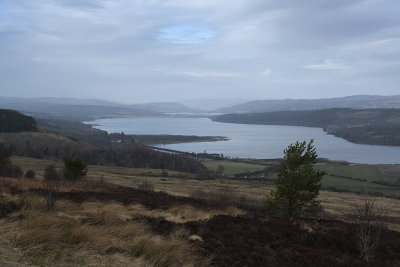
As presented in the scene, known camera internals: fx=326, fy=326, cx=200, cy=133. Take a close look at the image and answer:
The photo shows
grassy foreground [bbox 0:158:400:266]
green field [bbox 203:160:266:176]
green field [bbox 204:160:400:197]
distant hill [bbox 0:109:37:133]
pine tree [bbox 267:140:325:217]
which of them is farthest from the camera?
distant hill [bbox 0:109:37:133]

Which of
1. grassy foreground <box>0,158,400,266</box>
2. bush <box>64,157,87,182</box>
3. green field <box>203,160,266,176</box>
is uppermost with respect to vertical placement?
grassy foreground <box>0,158,400,266</box>

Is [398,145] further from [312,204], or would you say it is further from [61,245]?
[61,245]

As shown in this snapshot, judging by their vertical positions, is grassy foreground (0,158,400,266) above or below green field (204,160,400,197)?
above

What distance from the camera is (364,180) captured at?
301ft

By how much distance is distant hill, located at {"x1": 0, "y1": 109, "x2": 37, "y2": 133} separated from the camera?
452ft

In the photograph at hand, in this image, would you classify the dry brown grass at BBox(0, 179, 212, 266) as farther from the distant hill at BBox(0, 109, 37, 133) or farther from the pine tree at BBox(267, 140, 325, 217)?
the distant hill at BBox(0, 109, 37, 133)

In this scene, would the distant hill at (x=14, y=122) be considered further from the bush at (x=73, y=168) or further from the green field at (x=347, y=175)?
the bush at (x=73, y=168)

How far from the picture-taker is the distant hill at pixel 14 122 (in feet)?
452

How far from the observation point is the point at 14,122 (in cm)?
14075

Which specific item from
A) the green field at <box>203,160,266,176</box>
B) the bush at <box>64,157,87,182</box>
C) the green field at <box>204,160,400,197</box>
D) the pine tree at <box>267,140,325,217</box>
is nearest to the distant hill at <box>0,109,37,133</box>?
the green field at <box>203,160,266,176</box>

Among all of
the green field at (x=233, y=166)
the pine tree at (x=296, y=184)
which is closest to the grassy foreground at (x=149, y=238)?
the pine tree at (x=296, y=184)

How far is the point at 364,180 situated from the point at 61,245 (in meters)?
98.7

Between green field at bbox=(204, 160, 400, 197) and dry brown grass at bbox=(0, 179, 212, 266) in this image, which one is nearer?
dry brown grass at bbox=(0, 179, 212, 266)

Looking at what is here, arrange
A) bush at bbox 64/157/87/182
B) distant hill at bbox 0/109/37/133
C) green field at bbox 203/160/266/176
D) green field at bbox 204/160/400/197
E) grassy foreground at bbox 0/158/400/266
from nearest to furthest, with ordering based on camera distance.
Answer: grassy foreground at bbox 0/158/400/266
bush at bbox 64/157/87/182
green field at bbox 204/160/400/197
green field at bbox 203/160/266/176
distant hill at bbox 0/109/37/133
